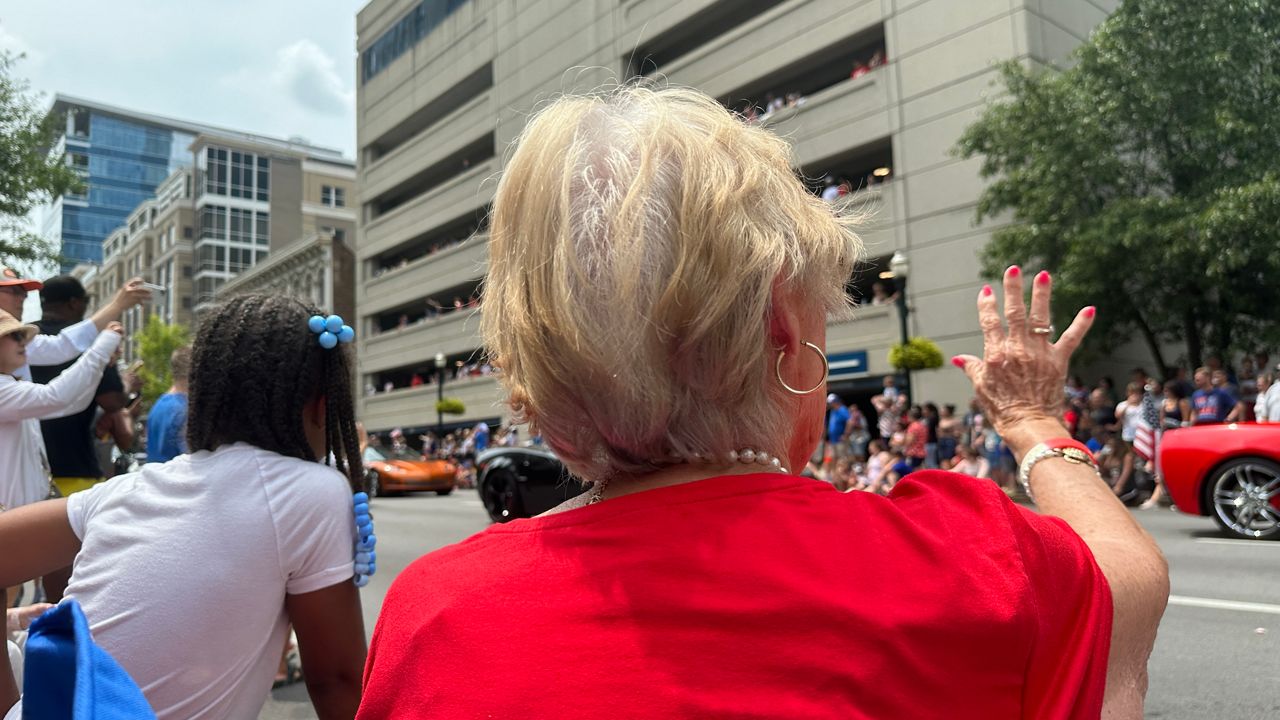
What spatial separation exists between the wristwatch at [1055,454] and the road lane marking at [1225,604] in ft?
16.0

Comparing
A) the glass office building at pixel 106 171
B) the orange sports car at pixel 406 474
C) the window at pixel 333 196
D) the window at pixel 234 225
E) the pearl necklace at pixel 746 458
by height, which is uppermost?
the glass office building at pixel 106 171

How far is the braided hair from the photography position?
201cm

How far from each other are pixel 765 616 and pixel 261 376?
160 cm

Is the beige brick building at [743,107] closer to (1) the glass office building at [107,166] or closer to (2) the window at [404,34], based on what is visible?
(2) the window at [404,34]

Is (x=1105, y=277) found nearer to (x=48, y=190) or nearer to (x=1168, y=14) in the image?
(x=1168, y=14)

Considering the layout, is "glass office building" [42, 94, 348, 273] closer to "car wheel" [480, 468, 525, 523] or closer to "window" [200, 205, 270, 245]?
"window" [200, 205, 270, 245]

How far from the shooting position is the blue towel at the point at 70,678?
2.68ft

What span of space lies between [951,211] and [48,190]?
23.9m

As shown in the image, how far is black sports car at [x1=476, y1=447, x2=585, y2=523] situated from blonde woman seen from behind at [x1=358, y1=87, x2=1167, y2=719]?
379 inches

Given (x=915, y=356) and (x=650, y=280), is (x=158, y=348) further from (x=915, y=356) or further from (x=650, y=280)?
(x=650, y=280)

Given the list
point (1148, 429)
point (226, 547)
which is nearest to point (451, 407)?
point (1148, 429)

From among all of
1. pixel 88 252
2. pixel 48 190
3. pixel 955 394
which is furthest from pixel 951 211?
pixel 88 252

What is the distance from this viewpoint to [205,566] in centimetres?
177

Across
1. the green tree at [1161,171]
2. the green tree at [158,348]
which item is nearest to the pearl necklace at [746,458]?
the green tree at [1161,171]
